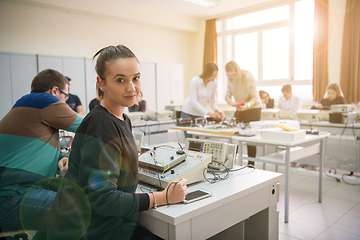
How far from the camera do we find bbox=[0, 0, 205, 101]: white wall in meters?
5.01

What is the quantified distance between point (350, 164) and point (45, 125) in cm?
348

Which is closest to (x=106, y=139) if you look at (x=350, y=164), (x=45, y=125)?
(x=45, y=125)

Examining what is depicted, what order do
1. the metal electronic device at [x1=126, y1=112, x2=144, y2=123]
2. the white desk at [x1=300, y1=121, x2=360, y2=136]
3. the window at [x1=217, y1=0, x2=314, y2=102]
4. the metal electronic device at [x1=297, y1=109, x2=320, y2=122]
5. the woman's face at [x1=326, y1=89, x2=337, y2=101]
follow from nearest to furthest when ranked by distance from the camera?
the white desk at [x1=300, y1=121, x2=360, y2=136], the metal electronic device at [x1=297, y1=109, x2=320, y2=122], the metal electronic device at [x1=126, y1=112, x2=144, y2=123], the woman's face at [x1=326, y1=89, x2=337, y2=101], the window at [x1=217, y1=0, x2=314, y2=102]

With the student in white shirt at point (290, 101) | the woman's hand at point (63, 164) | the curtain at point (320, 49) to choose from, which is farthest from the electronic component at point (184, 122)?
the curtain at point (320, 49)

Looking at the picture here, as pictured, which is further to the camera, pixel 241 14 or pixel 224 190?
pixel 241 14

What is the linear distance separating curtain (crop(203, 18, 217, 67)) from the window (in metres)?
0.22

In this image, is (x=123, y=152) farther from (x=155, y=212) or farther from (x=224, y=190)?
(x=224, y=190)

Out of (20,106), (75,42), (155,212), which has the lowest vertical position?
(155,212)

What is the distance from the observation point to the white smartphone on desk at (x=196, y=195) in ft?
3.55

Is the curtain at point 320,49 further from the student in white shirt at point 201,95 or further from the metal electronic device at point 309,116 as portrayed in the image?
the student in white shirt at point 201,95

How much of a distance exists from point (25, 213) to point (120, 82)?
2.58ft

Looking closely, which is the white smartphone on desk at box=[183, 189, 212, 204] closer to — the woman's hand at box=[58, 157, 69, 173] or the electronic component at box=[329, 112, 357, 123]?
the woman's hand at box=[58, 157, 69, 173]

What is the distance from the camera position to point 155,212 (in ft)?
3.29

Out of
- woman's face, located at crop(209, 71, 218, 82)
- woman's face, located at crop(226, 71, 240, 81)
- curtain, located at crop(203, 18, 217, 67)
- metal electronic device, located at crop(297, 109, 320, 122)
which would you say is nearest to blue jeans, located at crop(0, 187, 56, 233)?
woman's face, located at crop(209, 71, 218, 82)
